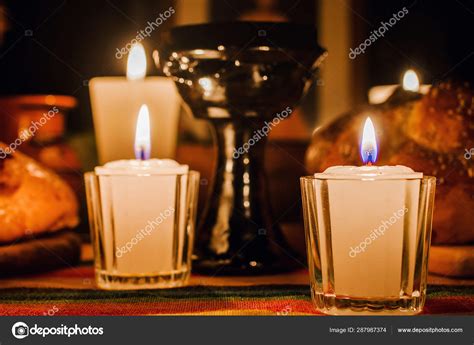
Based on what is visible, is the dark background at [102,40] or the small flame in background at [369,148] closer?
the small flame in background at [369,148]

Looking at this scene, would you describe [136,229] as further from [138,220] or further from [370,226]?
[370,226]

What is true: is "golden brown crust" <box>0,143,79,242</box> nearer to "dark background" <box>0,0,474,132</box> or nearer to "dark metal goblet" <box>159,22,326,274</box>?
"dark metal goblet" <box>159,22,326,274</box>

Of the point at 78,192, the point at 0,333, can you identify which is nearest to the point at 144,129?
the point at 0,333

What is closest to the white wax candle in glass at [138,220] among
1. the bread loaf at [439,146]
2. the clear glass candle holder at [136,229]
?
the clear glass candle holder at [136,229]

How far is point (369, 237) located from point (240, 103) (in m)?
0.30

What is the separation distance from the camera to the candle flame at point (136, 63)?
3.22 ft

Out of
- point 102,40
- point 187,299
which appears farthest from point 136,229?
point 102,40

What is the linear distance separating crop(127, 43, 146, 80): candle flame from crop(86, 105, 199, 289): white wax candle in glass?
0.72 ft

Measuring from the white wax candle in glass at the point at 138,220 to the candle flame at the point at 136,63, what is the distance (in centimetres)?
22

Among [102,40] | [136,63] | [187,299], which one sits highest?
[102,40]

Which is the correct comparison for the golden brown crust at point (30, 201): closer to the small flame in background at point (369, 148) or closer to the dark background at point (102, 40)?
the small flame in background at point (369, 148)

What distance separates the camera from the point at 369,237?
0.64m

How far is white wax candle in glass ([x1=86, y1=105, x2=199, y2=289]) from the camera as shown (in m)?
0.78

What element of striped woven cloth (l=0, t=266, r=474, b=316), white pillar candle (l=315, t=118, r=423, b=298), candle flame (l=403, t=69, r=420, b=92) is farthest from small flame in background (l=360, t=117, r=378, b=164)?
candle flame (l=403, t=69, r=420, b=92)
